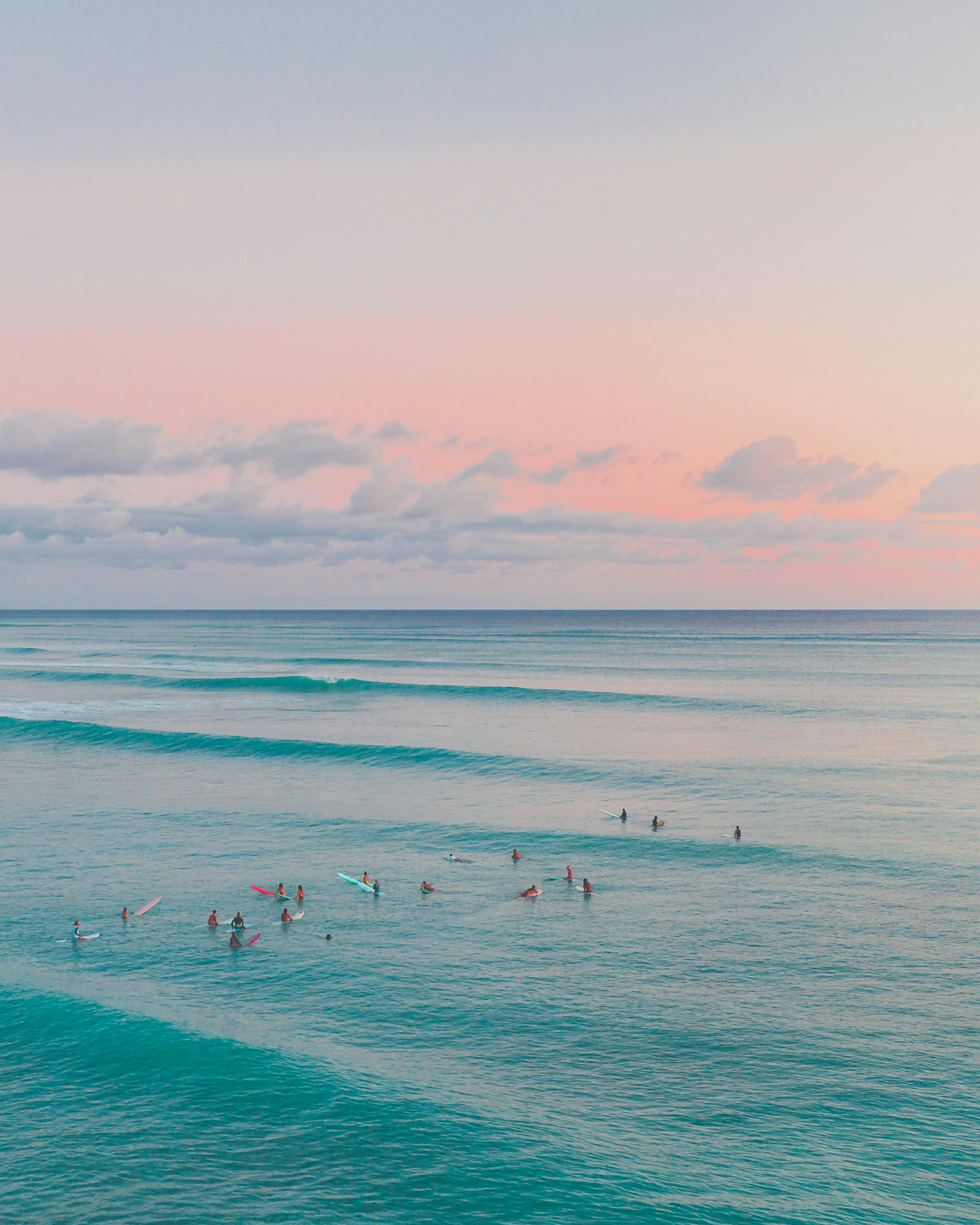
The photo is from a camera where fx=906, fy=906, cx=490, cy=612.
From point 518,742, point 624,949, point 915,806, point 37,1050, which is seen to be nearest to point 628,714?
point 518,742

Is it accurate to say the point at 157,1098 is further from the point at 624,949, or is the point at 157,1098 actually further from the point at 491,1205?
the point at 624,949

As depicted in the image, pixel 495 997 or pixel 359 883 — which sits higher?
pixel 359 883

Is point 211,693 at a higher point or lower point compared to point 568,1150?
higher

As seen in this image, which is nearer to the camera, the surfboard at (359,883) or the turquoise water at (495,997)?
the turquoise water at (495,997)

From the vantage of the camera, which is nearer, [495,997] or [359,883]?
[495,997]
